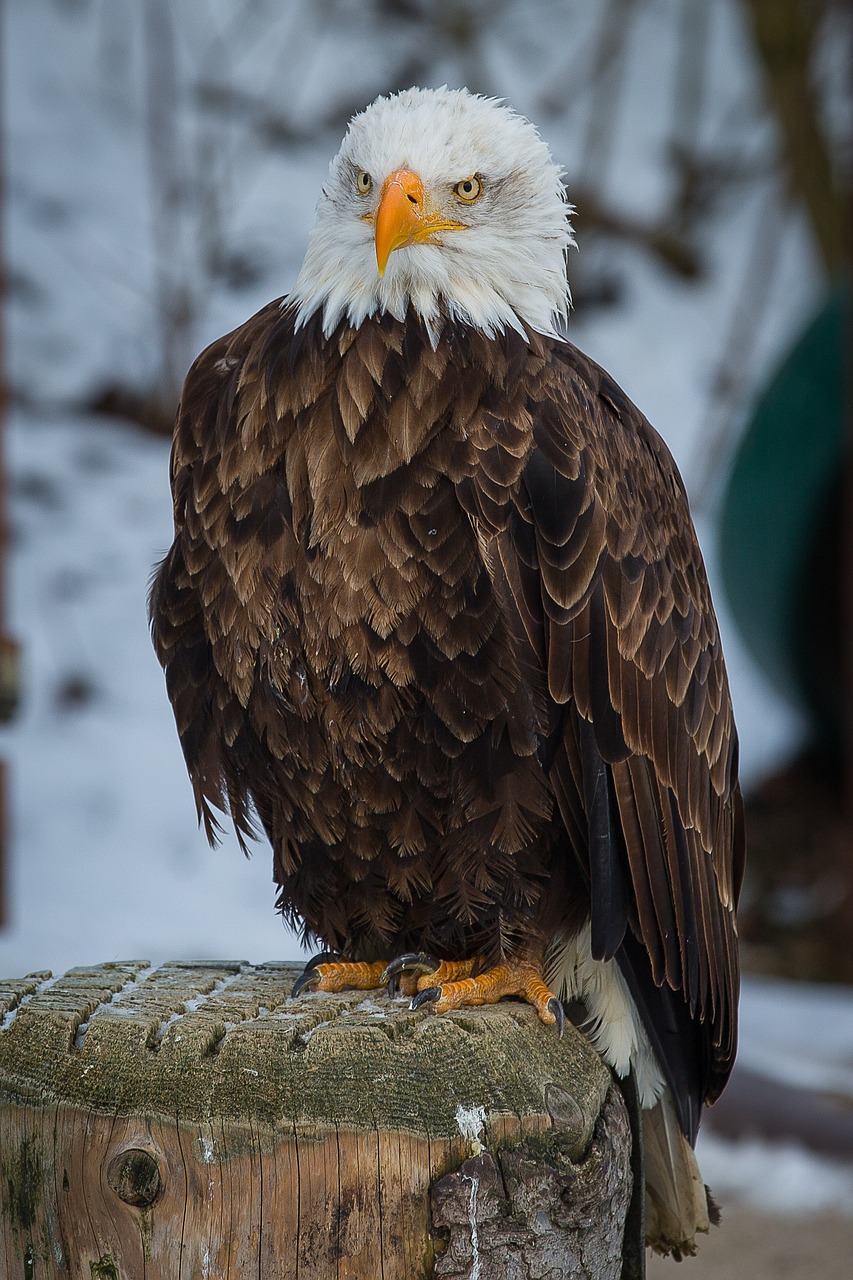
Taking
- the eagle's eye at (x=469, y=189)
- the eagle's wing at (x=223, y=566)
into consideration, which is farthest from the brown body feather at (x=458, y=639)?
the eagle's eye at (x=469, y=189)

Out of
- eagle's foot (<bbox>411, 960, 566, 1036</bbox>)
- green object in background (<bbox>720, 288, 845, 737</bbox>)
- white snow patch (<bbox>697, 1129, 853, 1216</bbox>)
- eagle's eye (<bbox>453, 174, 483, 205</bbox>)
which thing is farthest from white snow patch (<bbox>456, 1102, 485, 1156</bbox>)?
green object in background (<bbox>720, 288, 845, 737</bbox>)

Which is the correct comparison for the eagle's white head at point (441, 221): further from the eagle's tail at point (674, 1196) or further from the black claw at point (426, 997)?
the eagle's tail at point (674, 1196)

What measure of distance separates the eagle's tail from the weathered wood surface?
47 cm

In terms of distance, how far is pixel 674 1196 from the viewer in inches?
105

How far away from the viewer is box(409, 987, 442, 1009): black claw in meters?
2.44

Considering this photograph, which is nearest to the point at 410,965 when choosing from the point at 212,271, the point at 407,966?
the point at 407,966

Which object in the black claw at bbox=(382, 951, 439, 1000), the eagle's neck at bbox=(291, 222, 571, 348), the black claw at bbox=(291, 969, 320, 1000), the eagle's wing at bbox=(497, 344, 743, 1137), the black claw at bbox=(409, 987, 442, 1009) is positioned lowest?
the black claw at bbox=(409, 987, 442, 1009)

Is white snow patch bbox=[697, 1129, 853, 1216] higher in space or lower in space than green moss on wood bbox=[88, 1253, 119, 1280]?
lower

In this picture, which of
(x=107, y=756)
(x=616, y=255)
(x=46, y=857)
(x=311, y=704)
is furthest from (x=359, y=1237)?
(x=616, y=255)

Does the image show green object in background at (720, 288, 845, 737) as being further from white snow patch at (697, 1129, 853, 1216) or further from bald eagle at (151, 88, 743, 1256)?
bald eagle at (151, 88, 743, 1256)

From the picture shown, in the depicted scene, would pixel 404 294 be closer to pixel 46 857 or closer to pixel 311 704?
pixel 311 704

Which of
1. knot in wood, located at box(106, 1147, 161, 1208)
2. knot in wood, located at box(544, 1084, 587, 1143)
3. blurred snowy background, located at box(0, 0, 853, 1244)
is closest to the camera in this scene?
knot in wood, located at box(106, 1147, 161, 1208)

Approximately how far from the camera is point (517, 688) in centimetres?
248

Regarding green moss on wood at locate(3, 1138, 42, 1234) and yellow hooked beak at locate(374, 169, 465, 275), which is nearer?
green moss on wood at locate(3, 1138, 42, 1234)
